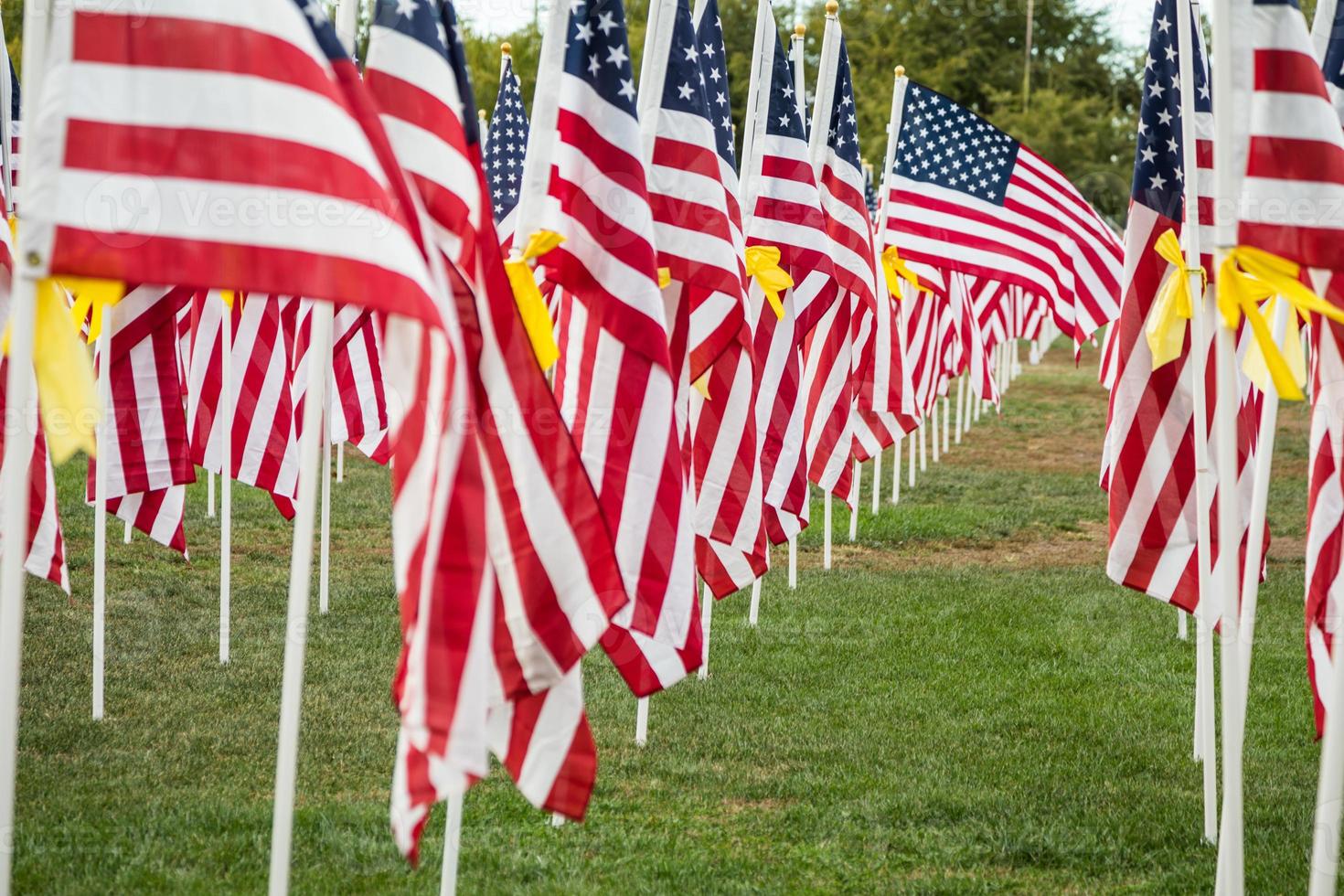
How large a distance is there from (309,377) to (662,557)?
1865 mm

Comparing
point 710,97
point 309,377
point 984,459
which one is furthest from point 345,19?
point 984,459

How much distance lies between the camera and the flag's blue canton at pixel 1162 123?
6320 millimetres

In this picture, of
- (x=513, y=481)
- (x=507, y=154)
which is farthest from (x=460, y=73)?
(x=507, y=154)

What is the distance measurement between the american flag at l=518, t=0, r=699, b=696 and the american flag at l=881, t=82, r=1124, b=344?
18.7ft

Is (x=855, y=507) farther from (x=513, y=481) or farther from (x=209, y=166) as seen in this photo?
(x=209, y=166)

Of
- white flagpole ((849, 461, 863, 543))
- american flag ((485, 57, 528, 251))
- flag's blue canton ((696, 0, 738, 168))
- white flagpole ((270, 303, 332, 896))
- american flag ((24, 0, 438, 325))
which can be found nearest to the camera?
american flag ((24, 0, 438, 325))

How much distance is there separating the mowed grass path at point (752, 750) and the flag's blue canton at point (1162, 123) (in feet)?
9.00

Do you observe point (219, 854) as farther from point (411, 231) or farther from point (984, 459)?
point (984, 459)

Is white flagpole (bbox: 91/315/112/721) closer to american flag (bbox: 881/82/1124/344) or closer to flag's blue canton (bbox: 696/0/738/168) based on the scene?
flag's blue canton (bbox: 696/0/738/168)

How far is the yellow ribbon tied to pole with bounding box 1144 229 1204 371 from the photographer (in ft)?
19.8

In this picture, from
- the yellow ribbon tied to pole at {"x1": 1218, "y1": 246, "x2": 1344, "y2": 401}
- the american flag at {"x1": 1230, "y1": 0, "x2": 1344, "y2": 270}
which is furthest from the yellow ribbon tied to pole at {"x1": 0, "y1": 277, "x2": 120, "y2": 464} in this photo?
the american flag at {"x1": 1230, "y1": 0, "x2": 1344, "y2": 270}

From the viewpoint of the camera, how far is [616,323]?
5527 mm

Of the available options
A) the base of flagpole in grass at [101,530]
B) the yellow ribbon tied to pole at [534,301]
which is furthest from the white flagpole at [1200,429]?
the base of flagpole in grass at [101,530]

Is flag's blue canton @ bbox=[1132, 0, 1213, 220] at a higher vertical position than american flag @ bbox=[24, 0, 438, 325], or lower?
higher
